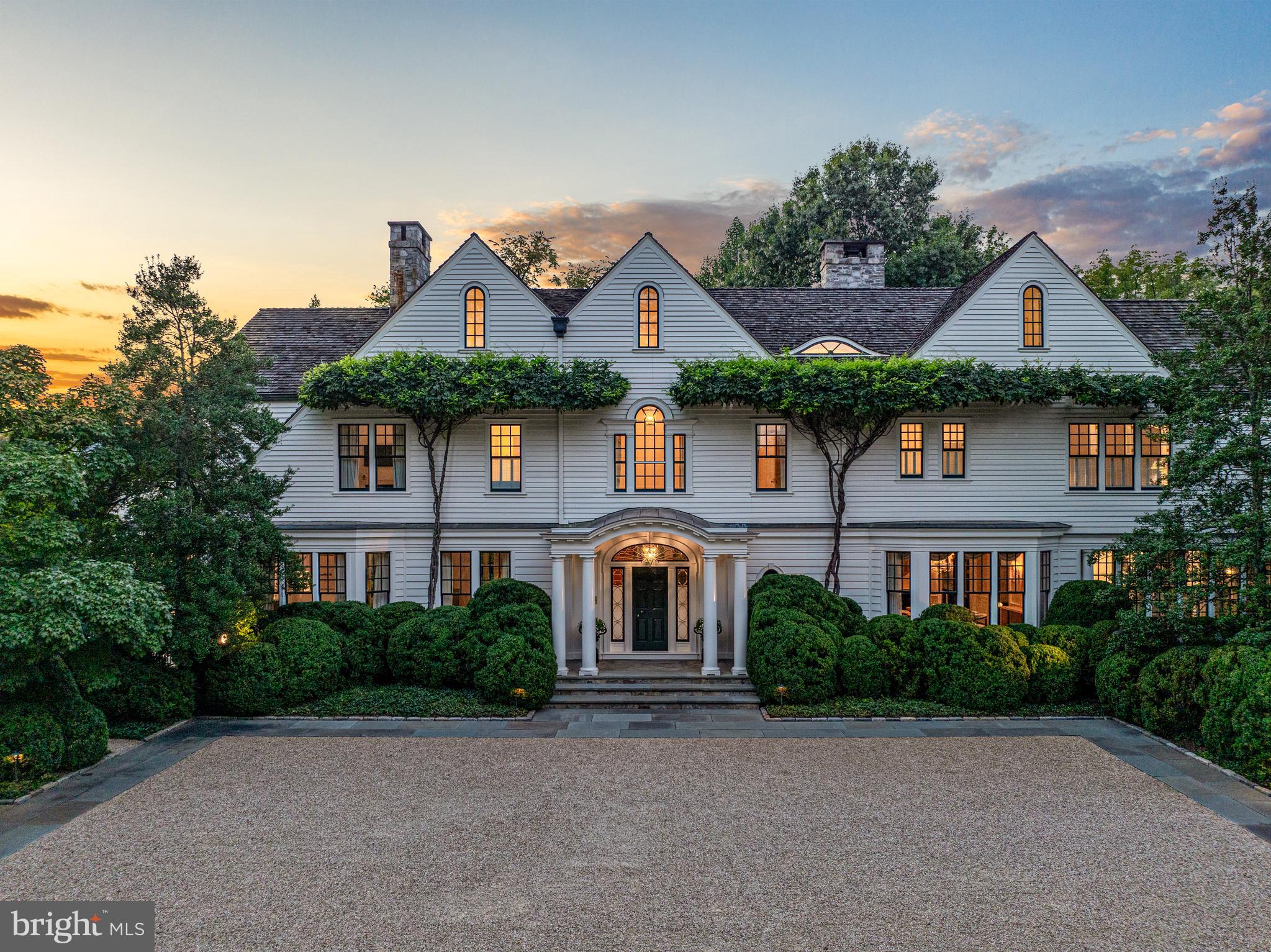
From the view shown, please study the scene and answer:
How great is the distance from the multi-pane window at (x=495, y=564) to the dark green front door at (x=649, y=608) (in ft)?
11.1

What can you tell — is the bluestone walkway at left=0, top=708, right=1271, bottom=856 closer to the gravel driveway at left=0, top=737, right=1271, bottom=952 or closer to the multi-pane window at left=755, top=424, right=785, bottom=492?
the gravel driveway at left=0, top=737, right=1271, bottom=952

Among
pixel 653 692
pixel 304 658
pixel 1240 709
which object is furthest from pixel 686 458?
pixel 1240 709

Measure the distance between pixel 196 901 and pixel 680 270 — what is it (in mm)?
16467

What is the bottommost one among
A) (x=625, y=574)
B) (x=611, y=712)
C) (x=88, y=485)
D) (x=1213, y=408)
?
(x=611, y=712)

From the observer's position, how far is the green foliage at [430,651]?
15.8 meters

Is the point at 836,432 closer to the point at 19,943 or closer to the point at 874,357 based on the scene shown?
the point at 874,357

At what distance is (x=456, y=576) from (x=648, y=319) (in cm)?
857

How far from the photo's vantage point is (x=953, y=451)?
1980 cm

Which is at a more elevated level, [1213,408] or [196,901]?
[1213,408]

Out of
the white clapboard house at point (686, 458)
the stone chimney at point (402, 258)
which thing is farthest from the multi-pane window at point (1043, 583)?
the stone chimney at point (402, 258)

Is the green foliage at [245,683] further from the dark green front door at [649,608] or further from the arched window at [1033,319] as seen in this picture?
the arched window at [1033,319]

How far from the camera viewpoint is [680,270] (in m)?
19.7

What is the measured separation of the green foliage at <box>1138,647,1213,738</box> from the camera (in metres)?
12.8

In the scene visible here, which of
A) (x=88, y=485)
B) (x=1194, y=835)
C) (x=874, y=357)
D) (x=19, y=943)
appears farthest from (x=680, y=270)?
(x=19, y=943)
